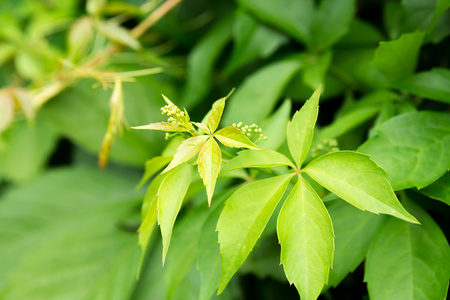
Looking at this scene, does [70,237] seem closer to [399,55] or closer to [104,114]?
[104,114]

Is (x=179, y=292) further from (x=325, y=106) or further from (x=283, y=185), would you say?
(x=325, y=106)

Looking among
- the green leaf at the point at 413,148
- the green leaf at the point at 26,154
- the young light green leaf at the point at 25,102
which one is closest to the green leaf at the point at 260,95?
the green leaf at the point at 413,148

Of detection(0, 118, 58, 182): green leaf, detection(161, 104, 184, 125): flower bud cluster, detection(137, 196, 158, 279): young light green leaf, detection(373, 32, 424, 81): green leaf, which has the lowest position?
detection(0, 118, 58, 182): green leaf

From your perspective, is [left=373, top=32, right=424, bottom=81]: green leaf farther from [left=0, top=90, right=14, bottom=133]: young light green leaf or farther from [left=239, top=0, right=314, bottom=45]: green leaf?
[left=0, top=90, right=14, bottom=133]: young light green leaf

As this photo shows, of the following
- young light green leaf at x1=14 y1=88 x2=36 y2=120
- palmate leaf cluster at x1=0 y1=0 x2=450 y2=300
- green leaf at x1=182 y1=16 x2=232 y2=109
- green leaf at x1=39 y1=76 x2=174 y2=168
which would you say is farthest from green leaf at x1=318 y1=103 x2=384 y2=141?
young light green leaf at x1=14 y1=88 x2=36 y2=120

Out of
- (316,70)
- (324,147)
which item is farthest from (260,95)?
(324,147)

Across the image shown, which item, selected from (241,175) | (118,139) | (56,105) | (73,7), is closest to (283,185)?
(241,175)

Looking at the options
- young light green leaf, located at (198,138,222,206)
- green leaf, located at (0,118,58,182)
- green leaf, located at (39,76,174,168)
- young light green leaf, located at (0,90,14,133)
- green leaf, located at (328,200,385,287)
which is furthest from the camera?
green leaf, located at (0,118,58,182)

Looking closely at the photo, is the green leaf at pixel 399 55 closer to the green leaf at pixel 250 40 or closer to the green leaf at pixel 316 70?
the green leaf at pixel 316 70
